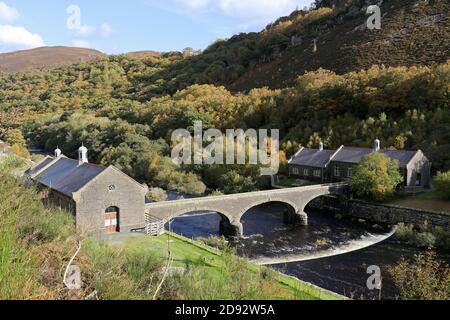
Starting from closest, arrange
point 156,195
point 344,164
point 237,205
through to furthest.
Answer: point 237,205, point 156,195, point 344,164

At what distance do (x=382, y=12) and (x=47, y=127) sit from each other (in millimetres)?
90390

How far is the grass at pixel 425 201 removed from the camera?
45.7 m

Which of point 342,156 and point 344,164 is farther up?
point 342,156

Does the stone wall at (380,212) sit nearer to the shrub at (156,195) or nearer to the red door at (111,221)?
the shrub at (156,195)

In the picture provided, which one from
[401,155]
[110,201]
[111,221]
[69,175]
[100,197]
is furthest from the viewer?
[401,155]

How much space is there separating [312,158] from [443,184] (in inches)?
876

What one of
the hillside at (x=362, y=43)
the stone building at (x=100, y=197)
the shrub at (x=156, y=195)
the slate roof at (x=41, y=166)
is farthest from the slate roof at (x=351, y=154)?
the hillside at (x=362, y=43)

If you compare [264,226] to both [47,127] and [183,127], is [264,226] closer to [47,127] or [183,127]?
[183,127]

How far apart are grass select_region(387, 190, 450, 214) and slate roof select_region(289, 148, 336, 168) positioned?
1394cm

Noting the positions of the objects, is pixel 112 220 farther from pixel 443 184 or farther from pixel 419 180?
pixel 419 180

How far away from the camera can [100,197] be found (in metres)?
35.8

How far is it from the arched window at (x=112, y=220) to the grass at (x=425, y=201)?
30525 mm

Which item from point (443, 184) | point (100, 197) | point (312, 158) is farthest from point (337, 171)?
point (100, 197)

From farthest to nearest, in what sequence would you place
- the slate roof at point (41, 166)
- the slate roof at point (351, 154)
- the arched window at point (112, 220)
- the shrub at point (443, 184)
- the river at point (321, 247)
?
the slate roof at point (351, 154)
the slate roof at point (41, 166)
the shrub at point (443, 184)
the arched window at point (112, 220)
the river at point (321, 247)
